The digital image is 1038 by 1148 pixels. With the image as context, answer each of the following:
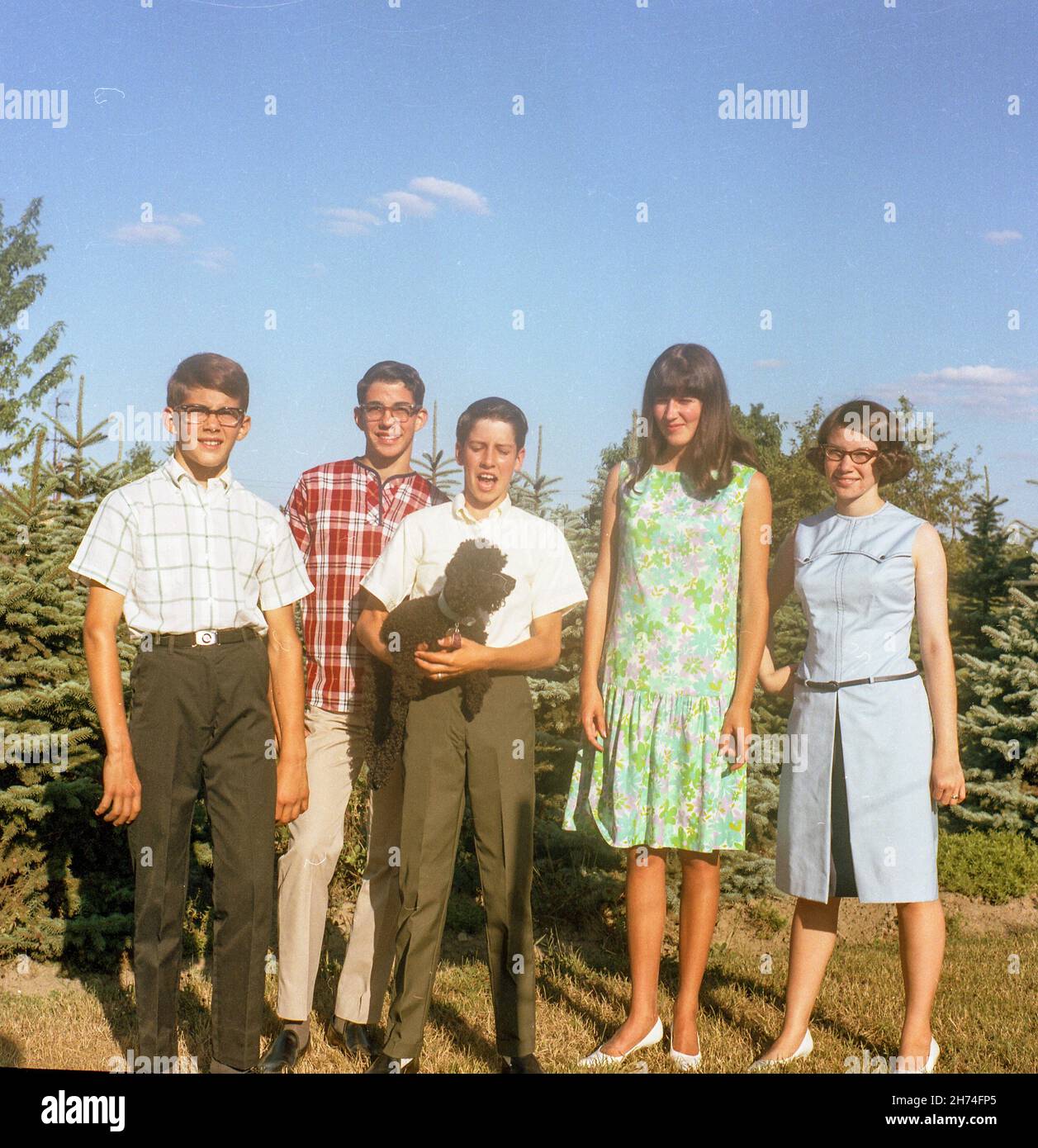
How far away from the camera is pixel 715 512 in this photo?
3783mm

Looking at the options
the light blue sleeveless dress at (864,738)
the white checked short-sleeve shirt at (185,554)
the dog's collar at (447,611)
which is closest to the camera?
the white checked short-sleeve shirt at (185,554)

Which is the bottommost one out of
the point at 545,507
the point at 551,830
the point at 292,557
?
the point at 551,830

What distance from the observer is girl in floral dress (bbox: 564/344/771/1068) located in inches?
148

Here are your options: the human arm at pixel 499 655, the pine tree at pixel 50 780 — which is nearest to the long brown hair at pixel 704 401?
the human arm at pixel 499 655

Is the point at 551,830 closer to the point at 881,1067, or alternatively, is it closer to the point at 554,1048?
the point at 554,1048

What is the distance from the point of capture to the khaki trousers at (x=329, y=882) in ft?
12.8

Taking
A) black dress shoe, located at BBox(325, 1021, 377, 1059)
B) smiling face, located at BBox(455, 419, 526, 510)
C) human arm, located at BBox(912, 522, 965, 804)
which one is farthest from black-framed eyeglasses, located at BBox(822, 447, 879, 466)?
black dress shoe, located at BBox(325, 1021, 377, 1059)

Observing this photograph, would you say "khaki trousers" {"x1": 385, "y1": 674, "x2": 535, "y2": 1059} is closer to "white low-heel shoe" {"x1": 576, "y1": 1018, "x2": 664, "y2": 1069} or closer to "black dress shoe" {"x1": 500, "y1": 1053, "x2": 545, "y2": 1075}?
"black dress shoe" {"x1": 500, "y1": 1053, "x2": 545, "y2": 1075}

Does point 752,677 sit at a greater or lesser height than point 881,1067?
greater

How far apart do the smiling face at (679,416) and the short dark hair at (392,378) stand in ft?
3.16

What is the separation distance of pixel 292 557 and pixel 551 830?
3.02 meters

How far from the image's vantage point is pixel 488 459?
372 centimetres

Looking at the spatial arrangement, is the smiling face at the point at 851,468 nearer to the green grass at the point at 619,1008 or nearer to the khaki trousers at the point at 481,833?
the khaki trousers at the point at 481,833
